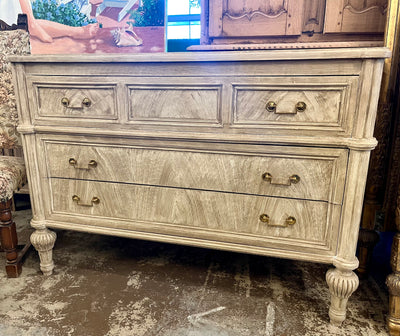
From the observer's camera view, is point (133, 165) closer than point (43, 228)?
Yes

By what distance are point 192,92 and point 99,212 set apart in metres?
0.72

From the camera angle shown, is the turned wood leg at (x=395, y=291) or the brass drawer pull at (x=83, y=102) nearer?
the turned wood leg at (x=395, y=291)

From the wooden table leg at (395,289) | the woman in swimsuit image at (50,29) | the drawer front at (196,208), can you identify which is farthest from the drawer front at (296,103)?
the woman in swimsuit image at (50,29)

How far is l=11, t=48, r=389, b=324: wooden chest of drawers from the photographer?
45.1 inches

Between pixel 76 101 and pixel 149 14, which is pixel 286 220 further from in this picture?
pixel 149 14

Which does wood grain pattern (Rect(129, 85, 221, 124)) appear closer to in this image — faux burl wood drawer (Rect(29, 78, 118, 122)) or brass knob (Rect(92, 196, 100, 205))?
faux burl wood drawer (Rect(29, 78, 118, 122))

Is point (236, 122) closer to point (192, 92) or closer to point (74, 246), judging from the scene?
point (192, 92)

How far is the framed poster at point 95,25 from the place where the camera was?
1.87 meters

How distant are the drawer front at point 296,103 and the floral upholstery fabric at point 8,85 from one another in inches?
52.0

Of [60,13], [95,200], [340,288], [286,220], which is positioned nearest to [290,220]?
[286,220]

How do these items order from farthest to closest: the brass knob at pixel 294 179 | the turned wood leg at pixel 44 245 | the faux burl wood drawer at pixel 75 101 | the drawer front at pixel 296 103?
the turned wood leg at pixel 44 245
the faux burl wood drawer at pixel 75 101
the brass knob at pixel 294 179
the drawer front at pixel 296 103

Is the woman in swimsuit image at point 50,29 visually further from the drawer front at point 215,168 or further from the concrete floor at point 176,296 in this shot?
the concrete floor at point 176,296

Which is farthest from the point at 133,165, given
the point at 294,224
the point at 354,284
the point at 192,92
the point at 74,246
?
the point at 354,284

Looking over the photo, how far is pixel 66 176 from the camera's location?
150cm
